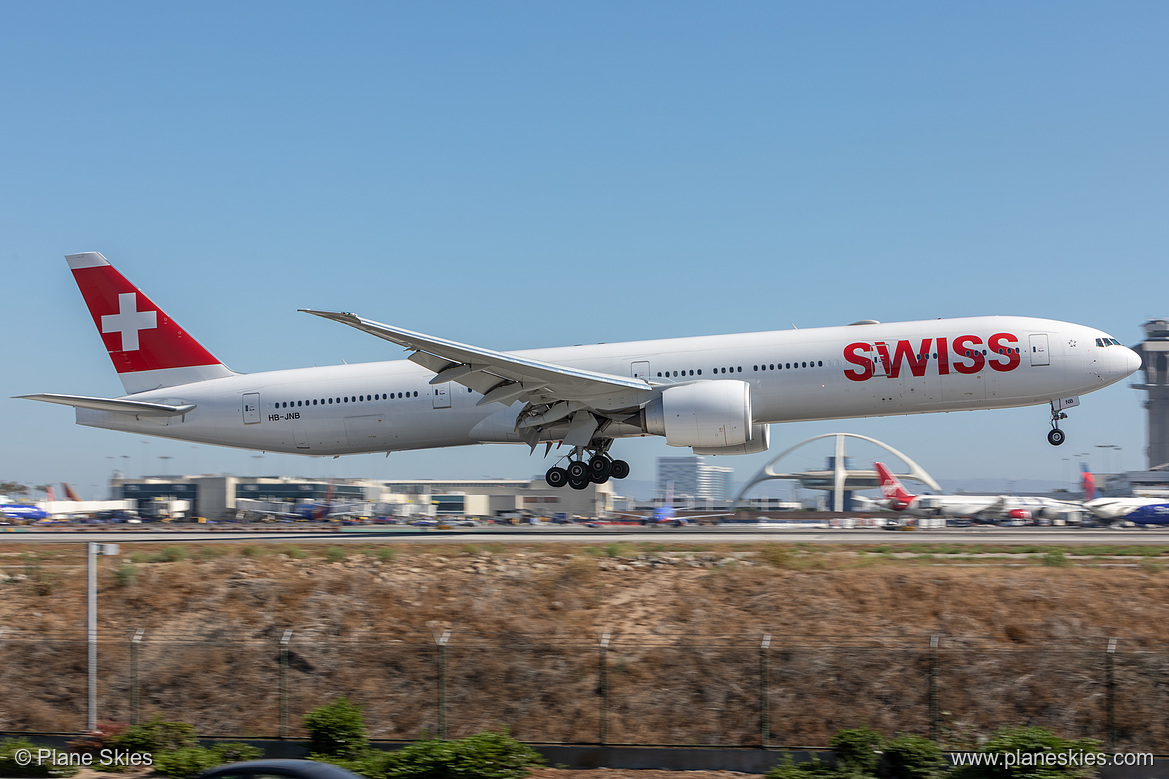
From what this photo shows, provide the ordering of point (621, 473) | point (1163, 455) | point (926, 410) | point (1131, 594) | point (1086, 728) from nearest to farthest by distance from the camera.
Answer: point (1086, 728) < point (1131, 594) < point (926, 410) < point (621, 473) < point (1163, 455)

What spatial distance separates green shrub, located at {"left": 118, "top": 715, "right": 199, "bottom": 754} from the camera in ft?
43.9

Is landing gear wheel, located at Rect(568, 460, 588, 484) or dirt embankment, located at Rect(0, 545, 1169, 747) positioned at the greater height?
landing gear wheel, located at Rect(568, 460, 588, 484)

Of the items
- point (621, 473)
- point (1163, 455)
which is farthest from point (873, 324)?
point (1163, 455)

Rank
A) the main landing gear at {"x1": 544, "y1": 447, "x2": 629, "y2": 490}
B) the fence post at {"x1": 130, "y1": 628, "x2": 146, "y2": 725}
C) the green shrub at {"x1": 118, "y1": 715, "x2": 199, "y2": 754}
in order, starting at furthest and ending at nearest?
the main landing gear at {"x1": 544, "y1": 447, "x2": 629, "y2": 490} → the fence post at {"x1": 130, "y1": 628, "x2": 146, "y2": 725} → the green shrub at {"x1": 118, "y1": 715, "x2": 199, "y2": 754}

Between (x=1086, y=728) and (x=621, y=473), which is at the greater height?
(x=621, y=473)

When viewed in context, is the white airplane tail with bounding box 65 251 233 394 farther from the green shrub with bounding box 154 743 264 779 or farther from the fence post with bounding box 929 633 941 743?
the fence post with bounding box 929 633 941 743

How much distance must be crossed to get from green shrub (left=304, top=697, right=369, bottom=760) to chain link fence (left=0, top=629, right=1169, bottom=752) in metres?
0.78

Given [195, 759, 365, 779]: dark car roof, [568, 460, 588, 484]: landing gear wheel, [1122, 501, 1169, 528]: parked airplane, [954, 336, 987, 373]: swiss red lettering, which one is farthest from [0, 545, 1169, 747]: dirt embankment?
[1122, 501, 1169, 528]: parked airplane

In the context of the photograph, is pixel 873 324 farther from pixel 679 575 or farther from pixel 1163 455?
pixel 1163 455

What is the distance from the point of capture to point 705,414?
26688 millimetres

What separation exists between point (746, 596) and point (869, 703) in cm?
446

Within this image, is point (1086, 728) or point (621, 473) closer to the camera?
point (1086, 728)

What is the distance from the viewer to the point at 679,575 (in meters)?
19.2

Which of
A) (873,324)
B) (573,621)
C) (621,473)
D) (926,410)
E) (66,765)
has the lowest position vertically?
(66,765)
